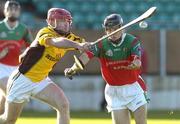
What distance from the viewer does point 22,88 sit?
11.4 meters

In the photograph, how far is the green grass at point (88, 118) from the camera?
1645 cm

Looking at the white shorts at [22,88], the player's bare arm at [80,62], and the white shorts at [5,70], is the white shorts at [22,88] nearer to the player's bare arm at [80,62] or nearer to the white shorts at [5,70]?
the player's bare arm at [80,62]

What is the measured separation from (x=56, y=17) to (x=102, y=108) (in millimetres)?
9625

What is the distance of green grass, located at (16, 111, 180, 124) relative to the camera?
54.0ft

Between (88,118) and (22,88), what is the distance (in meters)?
6.16

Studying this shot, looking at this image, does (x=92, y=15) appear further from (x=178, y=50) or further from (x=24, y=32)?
(x=24, y=32)

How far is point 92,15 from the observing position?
22.5 metres

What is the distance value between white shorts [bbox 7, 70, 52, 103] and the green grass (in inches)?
189

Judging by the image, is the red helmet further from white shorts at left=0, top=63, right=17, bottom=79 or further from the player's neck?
the player's neck

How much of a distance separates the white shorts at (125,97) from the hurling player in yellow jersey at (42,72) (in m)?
0.73

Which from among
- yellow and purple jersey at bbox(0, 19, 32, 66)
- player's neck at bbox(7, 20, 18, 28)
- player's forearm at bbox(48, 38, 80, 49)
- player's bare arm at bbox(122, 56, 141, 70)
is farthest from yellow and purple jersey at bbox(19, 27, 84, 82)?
player's neck at bbox(7, 20, 18, 28)

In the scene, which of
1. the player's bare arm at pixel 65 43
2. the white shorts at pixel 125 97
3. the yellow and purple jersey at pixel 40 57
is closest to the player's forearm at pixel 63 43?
the player's bare arm at pixel 65 43

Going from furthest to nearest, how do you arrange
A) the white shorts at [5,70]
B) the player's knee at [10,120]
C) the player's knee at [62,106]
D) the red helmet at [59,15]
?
1. the white shorts at [5,70]
2. the player's knee at [10,120]
3. the player's knee at [62,106]
4. the red helmet at [59,15]

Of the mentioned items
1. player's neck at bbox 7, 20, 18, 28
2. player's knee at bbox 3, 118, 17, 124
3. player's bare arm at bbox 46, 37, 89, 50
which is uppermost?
player's neck at bbox 7, 20, 18, 28
